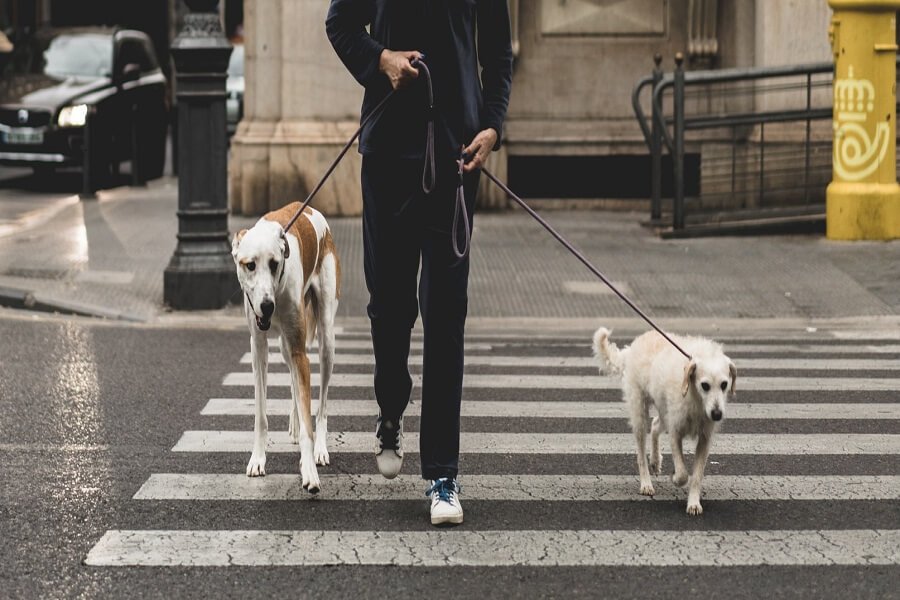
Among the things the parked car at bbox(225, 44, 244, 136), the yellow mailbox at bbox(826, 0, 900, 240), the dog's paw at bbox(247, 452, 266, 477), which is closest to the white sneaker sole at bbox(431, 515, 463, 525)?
the dog's paw at bbox(247, 452, 266, 477)

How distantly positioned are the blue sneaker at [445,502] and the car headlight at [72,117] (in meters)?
14.9

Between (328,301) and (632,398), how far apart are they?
4.42 ft

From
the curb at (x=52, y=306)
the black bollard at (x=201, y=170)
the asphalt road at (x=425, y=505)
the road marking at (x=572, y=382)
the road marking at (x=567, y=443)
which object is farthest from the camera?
the black bollard at (x=201, y=170)

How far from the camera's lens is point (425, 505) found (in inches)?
247

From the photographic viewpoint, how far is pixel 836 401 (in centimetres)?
873

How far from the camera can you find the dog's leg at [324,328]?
6.83m

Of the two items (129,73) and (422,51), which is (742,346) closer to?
(422,51)

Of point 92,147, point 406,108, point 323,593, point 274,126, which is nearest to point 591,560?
point 323,593

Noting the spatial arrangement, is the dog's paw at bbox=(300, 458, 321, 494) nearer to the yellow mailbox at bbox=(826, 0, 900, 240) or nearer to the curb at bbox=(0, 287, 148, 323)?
the curb at bbox=(0, 287, 148, 323)

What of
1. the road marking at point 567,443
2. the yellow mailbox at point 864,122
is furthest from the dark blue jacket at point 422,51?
the yellow mailbox at point 864,122

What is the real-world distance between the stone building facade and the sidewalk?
731mm

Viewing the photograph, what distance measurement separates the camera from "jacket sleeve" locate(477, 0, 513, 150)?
6133 mm

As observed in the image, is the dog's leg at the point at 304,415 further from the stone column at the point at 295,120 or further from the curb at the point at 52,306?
the stone column at the point at 295,120

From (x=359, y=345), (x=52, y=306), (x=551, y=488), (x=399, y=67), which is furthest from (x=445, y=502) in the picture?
(x=52, y=306)
